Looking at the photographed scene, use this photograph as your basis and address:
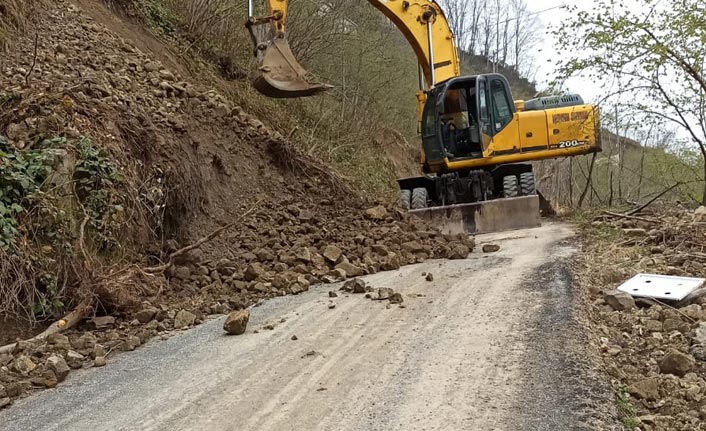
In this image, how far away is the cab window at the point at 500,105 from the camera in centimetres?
1043

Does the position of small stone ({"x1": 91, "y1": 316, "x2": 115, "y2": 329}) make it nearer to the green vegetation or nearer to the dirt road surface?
the green vegetation

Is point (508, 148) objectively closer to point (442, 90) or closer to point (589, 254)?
point (442, 90)

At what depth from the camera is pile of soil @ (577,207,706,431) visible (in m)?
2.90

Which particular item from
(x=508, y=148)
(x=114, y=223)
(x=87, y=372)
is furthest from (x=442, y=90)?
(x=87, y=372)

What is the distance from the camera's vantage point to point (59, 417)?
127 inches

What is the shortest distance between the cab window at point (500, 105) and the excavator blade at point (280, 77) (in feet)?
13.4

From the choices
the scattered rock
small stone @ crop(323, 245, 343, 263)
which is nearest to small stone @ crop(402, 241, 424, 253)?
the scattered rock

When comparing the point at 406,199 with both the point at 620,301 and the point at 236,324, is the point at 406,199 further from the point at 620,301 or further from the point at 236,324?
the point at 236,324

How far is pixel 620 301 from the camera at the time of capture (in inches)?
179

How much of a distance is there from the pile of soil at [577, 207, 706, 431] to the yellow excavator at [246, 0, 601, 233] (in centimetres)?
293

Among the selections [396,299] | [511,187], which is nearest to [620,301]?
[396,299]

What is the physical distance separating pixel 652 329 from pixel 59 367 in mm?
3997

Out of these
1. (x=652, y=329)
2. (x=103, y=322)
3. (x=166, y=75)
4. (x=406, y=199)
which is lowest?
(x=652, y=329)

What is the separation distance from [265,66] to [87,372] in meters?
4.57
